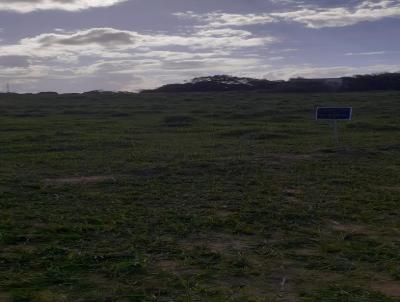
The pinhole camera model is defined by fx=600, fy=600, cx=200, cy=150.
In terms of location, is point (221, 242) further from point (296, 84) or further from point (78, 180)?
point (296, 84)

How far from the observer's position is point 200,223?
686cm

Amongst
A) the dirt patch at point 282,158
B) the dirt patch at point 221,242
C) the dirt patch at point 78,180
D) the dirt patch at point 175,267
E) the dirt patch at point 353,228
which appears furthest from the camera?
the dirt patch at point 282,158

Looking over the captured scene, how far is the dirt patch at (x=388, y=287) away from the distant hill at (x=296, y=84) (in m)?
49.6

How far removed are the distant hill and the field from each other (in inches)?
1603

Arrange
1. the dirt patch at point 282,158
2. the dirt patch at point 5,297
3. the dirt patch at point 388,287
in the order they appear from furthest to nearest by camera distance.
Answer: the dirt patch at point 282,158 → the dirt patch at point 388,287 → the dirt patch at point 5,297


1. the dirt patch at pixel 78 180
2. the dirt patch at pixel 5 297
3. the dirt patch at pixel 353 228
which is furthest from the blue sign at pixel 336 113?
the dirt patch at pixel 5 297

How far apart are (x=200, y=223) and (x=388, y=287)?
2571 millimetres

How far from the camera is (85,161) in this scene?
40.1 ft

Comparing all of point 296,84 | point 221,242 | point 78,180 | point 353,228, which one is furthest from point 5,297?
point 296,84

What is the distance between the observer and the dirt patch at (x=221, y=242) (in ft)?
19.4

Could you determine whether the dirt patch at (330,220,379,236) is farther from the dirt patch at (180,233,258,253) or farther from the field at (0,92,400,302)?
the dirt patch at (180,233,258,253)

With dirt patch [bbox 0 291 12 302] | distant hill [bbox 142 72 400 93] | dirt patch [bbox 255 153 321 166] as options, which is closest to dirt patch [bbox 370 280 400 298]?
dirt patch [bbox 0 291 12 302]

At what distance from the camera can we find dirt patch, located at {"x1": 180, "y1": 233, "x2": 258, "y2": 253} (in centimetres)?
591

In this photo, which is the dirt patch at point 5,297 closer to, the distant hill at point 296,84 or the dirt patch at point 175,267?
the dirt patch at point 175,267
